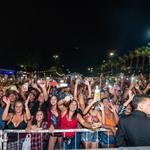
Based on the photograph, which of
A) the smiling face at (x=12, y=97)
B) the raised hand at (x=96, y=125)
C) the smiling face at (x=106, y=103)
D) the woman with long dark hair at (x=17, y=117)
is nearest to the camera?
the raised hand at (x=96, y=125)

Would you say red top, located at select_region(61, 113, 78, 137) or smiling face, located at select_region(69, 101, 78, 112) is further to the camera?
smiling face, located at select_region(69, 101, 78, 112)

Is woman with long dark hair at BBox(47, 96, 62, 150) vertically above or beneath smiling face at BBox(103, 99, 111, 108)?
beneath

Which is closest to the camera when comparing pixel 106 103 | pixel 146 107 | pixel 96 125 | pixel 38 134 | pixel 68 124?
pixel 146 107

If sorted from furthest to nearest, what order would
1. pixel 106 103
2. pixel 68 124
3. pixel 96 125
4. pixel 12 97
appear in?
pixel 12 97 < pixel 106 103 < pixel 68 124 < pixel 96 125

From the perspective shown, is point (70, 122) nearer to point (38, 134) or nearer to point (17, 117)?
point (38, 134)

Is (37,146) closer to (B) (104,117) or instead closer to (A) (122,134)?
(B) (104,117)

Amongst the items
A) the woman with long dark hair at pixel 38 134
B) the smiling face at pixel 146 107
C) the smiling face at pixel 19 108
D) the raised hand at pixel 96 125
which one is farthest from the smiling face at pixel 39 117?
the smiling face at pixel 146 107

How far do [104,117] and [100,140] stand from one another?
55 centimetres

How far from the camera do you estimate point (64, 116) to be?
8.39m

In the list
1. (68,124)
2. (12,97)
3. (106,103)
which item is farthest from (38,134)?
(12,97)

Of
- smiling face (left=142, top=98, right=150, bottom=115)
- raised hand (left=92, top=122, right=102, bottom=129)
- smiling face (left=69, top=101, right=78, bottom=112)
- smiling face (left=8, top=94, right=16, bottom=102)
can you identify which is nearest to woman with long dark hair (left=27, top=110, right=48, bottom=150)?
smiling face (left=69, top=101, right=78, bottom=112)

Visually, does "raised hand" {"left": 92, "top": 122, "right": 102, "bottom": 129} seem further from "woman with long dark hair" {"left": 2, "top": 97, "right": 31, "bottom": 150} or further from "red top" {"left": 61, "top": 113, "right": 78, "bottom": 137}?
"woman with long dark hair" {"left": 2, "top": 97, "right": 31, "bottom": 150}

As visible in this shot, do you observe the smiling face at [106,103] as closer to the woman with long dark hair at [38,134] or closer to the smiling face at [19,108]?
the woman with long dark hair at [38,134]

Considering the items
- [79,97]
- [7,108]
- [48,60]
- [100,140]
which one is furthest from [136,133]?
[48,60]
